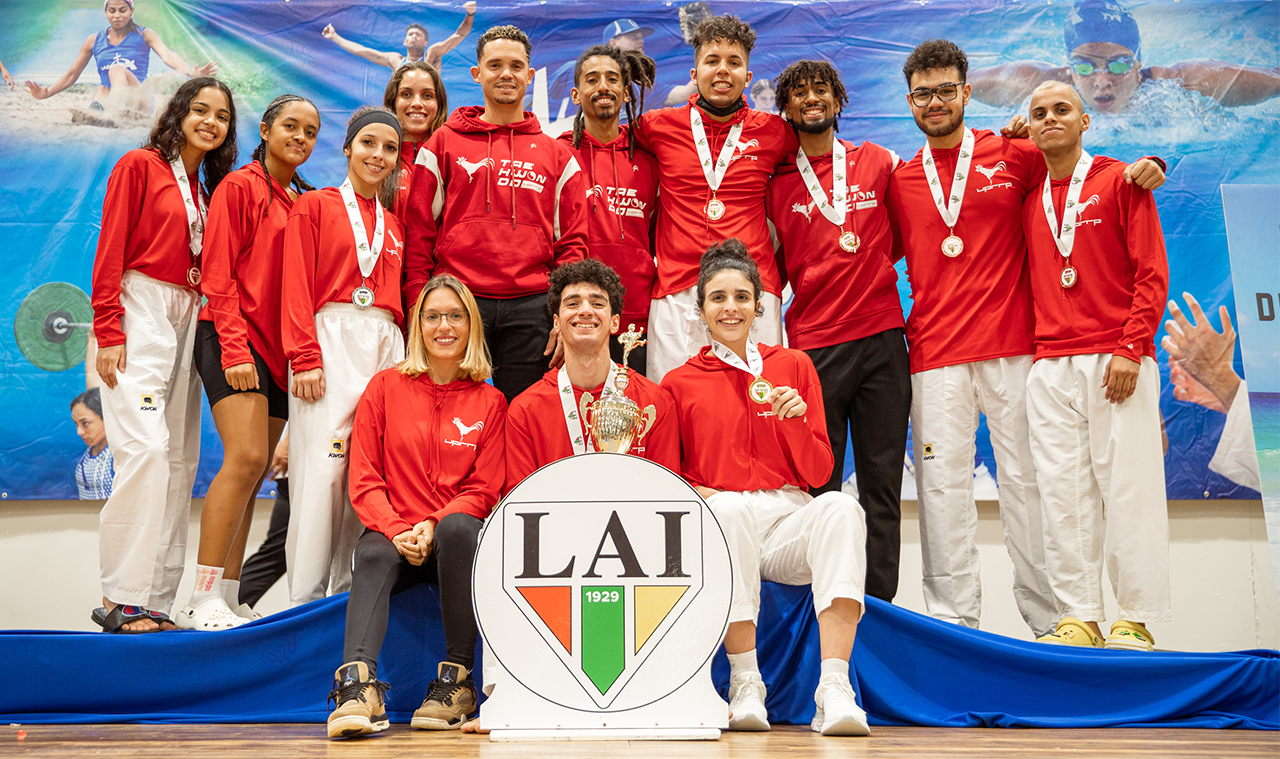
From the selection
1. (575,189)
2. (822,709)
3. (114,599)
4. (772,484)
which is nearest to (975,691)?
(822,709)

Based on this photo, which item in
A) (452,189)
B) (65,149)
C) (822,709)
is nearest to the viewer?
(822,709)

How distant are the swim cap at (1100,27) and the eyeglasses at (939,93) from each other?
5.80ft

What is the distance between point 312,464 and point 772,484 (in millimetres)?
1582

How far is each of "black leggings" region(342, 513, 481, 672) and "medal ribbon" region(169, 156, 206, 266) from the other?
144cm

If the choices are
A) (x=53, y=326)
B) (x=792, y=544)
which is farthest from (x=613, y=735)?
(x=53, y=326)

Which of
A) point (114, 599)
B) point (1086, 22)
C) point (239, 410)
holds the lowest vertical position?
point (114, 599)

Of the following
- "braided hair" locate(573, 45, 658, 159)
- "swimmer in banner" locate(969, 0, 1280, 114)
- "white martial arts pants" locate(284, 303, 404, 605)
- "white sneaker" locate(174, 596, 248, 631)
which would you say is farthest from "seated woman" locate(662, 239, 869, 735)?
"swimmer in banner" locate(969, 0, 1280, 114)

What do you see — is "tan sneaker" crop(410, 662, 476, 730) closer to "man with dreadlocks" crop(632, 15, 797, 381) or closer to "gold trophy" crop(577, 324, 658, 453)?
"gold trophy" crop(577, 324, 658, 453)

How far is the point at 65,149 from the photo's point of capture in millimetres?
4711

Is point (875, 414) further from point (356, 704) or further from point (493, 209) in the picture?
point (356, 704)

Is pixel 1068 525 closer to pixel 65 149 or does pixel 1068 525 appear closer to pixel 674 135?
pixel 674 135

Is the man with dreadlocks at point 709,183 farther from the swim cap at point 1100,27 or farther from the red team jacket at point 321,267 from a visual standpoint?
the swim cap at point 1100,27

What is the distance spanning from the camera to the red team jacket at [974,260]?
3463 mm

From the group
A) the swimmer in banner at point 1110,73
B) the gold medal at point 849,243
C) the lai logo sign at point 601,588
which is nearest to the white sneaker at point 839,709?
the lai logo sign at point 601,588
